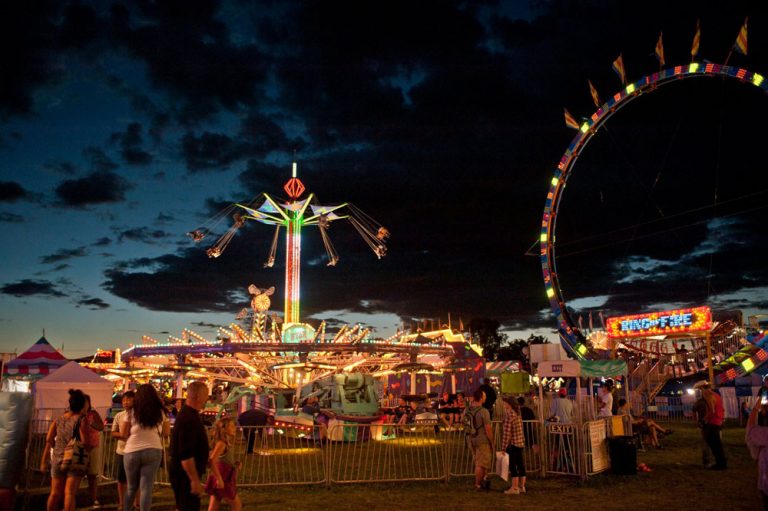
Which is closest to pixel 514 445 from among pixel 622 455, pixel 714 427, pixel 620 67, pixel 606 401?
pixel 622 455

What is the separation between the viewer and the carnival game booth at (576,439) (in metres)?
11.2

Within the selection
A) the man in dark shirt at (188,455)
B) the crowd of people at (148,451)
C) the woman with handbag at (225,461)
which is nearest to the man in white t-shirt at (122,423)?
the crowd of people at (148,451)

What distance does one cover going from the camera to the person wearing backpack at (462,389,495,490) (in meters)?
9.98

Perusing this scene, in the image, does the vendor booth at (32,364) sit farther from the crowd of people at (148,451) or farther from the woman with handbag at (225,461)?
the woman with handbag at (225,461)

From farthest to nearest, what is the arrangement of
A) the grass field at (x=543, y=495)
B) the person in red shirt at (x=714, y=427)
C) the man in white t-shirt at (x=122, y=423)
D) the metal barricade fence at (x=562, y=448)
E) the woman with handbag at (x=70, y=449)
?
1. the person in red shirt at (x=714, y=427)
2. the metal barricade fence at (x=562, y=448)
3. the grass field at (x=543, y=495)
4. the woman with handbag at (x=70, y=449)
5. the man in white t-shirt at (x=122, y=423)

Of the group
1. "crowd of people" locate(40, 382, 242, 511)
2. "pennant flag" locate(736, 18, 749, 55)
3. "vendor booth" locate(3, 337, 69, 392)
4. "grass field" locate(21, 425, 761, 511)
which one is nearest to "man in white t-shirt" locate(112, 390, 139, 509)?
"crowd of people" locate(40, 382, 242, 511)

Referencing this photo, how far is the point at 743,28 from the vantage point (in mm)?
20891

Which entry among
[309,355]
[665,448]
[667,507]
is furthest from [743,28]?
[309,355]

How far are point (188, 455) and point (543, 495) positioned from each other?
21.8 ft

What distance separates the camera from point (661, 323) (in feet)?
107

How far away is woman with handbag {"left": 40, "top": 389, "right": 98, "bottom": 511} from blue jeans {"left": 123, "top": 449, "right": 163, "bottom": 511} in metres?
2.02

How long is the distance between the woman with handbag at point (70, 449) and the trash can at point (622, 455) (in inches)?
359

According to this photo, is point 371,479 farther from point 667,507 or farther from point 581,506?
point 667,507

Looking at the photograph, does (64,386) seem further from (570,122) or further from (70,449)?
(570,122)
